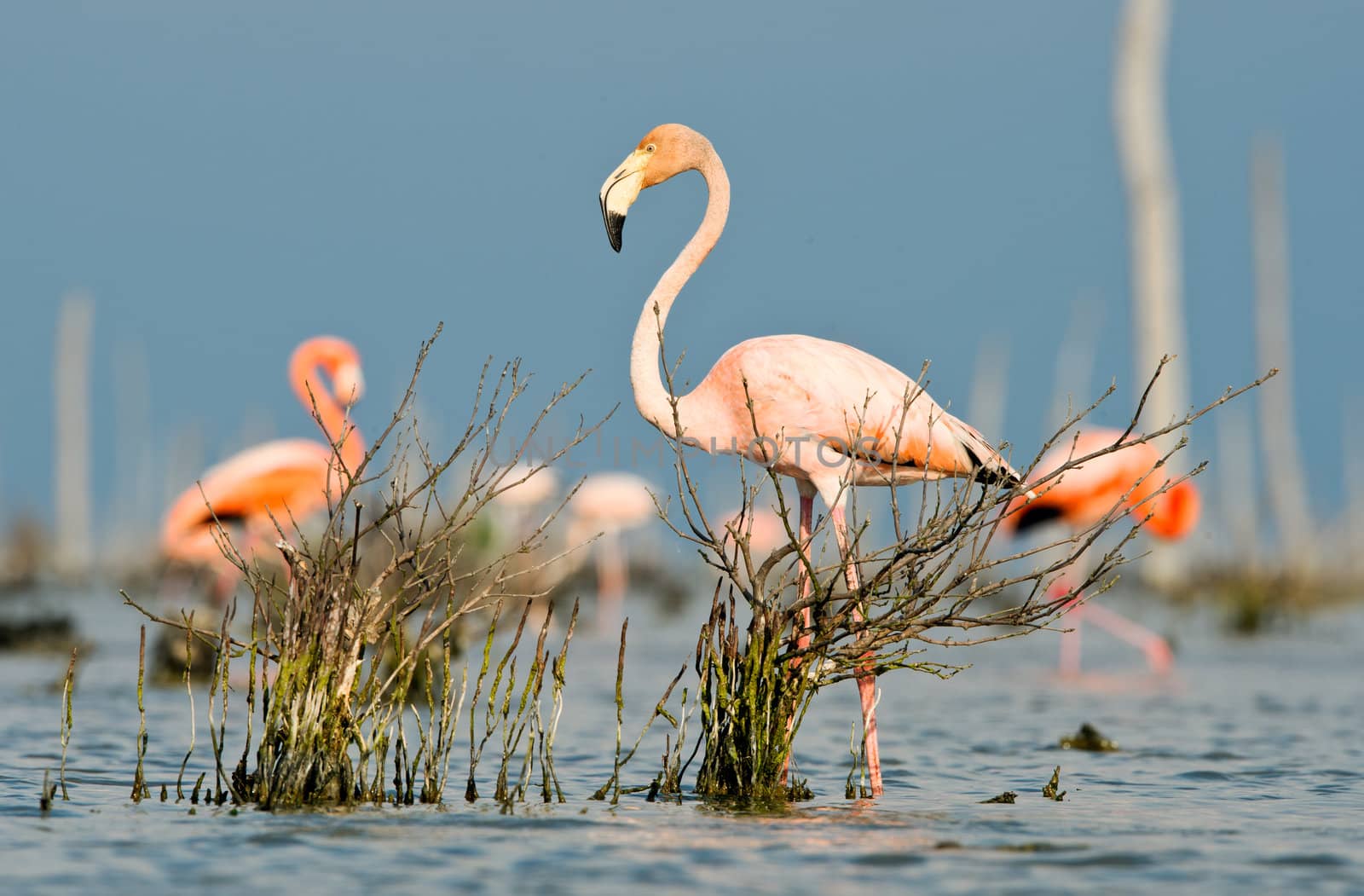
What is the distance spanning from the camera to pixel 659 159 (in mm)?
6602

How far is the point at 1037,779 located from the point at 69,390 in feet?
78.7

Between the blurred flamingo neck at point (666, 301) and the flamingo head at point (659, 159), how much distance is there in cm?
5

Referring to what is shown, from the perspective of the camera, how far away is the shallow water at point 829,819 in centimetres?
Result: 439

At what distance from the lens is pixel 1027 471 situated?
516cm

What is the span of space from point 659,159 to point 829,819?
2635 millimetres

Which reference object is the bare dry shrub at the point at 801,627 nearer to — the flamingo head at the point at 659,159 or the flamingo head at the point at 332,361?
the flamingo head at the point at 659,159

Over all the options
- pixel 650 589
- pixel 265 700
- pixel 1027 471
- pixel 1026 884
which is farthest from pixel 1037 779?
pixel 650 589

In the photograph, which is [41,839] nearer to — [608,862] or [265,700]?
[265,700]

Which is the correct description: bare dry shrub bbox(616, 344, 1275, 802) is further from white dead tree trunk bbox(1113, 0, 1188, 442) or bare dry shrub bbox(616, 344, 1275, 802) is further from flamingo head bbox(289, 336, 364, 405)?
white dead tree trunk bbox(1113, 0, 1188, 442)

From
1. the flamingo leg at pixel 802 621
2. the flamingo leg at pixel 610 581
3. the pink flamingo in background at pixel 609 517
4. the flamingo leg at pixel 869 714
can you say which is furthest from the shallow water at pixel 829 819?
the pink flamingo in background at pixel 609 517

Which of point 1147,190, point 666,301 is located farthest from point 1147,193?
point 666,301

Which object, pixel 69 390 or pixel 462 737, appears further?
pixel 69 390

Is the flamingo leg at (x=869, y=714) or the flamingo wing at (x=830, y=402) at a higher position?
the flamingo wing at (x=830, y=402)

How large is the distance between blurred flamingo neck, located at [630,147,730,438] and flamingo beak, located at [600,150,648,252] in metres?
0.25
